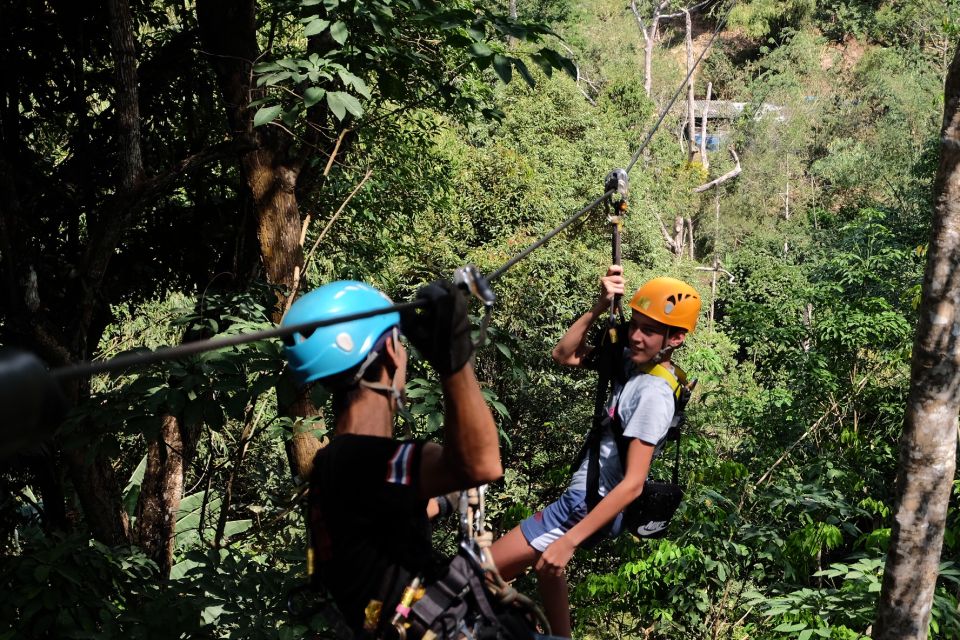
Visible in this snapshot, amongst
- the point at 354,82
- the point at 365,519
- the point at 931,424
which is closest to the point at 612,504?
the point at 365,519

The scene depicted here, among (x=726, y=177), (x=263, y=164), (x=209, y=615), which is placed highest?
(x=263, y=164)

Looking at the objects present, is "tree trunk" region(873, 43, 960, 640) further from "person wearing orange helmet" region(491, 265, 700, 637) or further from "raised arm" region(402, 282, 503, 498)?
"raised arm" region(402, 282, 503, 498)

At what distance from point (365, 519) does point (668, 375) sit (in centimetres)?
140

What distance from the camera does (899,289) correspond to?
8.62 meters

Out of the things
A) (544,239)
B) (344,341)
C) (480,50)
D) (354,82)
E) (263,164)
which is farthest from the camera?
(263,164)

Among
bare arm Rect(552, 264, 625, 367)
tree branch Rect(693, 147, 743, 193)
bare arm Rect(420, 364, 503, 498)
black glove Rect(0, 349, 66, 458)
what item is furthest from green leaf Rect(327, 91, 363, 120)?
tree branch Rect(693, 147, 743, 193)

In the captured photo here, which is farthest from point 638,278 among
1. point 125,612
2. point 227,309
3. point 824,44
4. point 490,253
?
point 824,44

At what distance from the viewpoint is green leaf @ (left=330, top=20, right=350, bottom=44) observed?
3656 mm

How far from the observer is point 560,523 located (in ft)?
9.50

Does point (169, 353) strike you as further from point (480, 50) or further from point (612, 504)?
point (480, 50)

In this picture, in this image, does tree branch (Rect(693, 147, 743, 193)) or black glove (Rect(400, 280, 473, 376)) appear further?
tree branch (Rect(693, 147, 743, 193))

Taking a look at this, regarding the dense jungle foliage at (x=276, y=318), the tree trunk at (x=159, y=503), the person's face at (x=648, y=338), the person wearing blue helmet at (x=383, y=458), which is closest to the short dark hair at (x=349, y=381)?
the person wearing blue helmet at (x=383, y=458)

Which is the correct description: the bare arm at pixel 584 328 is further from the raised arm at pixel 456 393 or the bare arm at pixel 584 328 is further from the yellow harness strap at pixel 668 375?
the raised arm at pixel 456 393

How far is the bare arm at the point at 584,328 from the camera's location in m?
2.99
